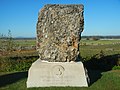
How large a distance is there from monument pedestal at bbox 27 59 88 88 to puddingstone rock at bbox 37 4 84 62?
60 centimetres

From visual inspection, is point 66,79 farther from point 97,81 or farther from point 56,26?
point 56,26

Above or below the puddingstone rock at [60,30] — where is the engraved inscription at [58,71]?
below

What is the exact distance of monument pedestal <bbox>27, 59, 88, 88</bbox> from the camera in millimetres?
11992

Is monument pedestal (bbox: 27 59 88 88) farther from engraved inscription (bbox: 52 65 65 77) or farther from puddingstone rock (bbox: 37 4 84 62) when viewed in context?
puddingstone rock (bbox: 37 4 84 62)

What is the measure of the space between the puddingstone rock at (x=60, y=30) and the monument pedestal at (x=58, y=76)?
605mm

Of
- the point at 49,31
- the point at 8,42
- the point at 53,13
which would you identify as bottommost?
the point at 8,42

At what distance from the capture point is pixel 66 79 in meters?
12.1

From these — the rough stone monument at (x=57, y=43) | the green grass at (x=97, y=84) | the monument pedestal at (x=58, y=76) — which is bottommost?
the green grass at (x=97, y=84)

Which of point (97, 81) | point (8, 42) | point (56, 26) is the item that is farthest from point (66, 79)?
point (8, 42)

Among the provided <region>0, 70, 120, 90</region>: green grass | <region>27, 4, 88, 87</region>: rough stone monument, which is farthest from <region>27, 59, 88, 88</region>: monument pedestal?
<region>0, 70, 120, 90</region>: green grass

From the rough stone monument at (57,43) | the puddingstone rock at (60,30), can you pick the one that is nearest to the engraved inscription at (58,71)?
the rough stone monument at (57,43)

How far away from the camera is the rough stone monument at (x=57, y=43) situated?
12125 millimetres

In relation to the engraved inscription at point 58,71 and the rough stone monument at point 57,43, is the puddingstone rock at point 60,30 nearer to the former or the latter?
the rough stone monument at point 57,43

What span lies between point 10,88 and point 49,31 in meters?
3.12
